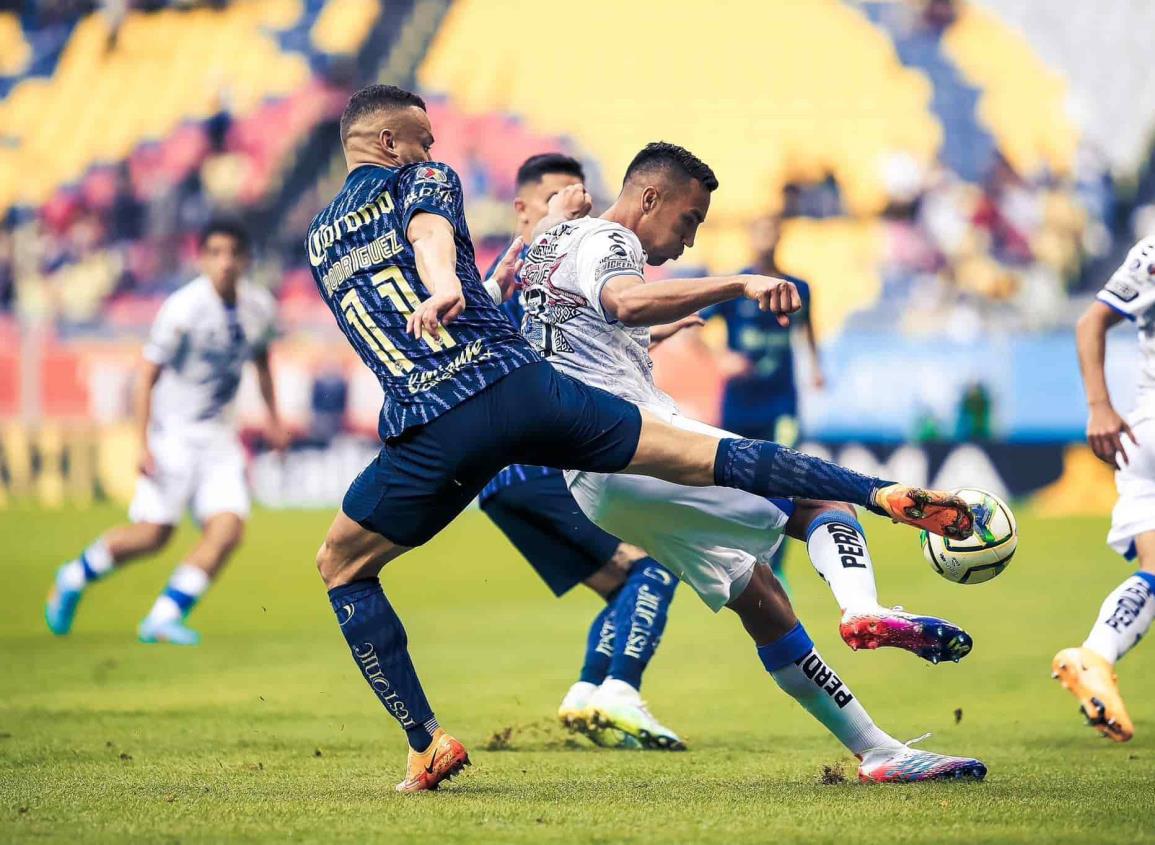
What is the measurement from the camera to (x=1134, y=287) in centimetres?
612

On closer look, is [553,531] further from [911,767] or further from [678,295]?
[678,295]

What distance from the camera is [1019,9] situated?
1030 inches

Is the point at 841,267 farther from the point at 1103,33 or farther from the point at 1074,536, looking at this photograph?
the point at 1074,536

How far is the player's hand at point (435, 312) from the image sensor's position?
15.4 feet

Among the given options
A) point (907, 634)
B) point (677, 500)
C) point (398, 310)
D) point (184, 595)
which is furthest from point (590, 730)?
point (184, 595)

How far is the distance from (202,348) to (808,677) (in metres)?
6.34

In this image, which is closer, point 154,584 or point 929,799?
point 929,799

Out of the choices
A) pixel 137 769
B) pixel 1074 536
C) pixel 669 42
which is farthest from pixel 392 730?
pixel 669 42

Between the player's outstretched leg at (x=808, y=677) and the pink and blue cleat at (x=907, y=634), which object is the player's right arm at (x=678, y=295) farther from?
the player's outstretched leg at (x=808, y=677)

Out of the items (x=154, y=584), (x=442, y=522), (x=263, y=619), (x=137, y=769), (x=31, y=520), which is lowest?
(x=31, y=520)

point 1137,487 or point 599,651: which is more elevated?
point 1137,487

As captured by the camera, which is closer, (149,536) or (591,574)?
(591,574)

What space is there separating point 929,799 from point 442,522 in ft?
5.78

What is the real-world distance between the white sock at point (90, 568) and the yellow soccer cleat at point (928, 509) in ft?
22.1
